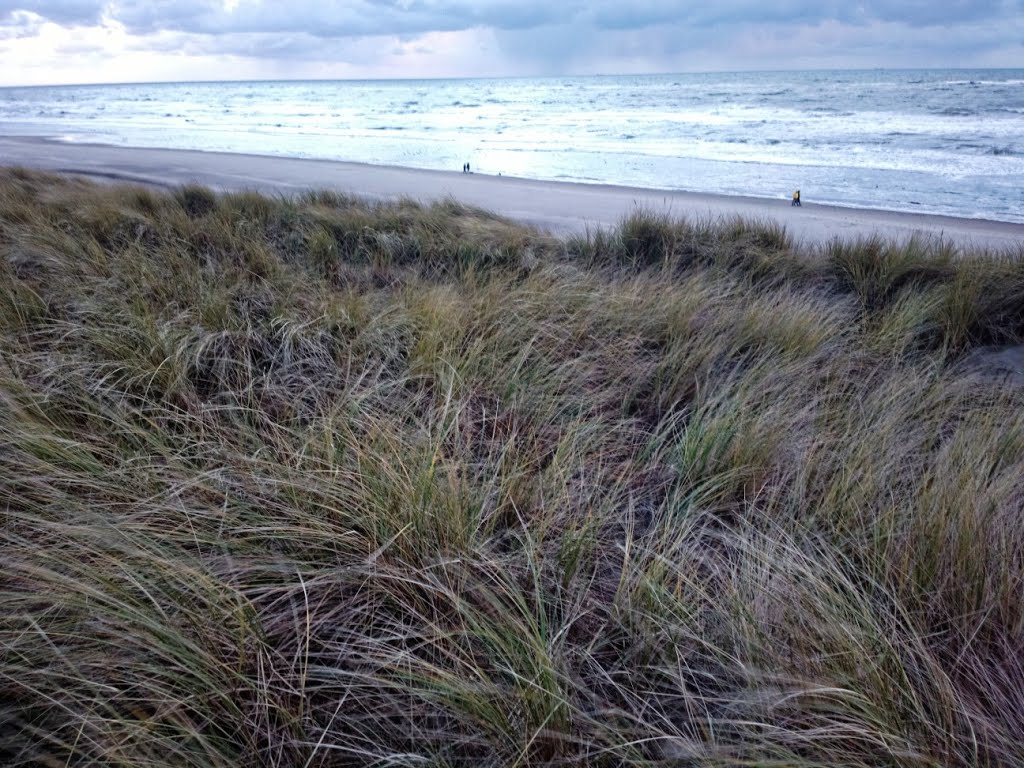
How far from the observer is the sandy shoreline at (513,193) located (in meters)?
8.05

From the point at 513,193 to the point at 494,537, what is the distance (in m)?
9.81

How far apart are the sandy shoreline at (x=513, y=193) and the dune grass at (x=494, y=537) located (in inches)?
166

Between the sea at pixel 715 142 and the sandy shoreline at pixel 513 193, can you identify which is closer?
the sandy shoreline at pixel 513 193

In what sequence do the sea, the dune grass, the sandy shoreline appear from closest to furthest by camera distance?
the dune grass < the sandy shoreline < the sea

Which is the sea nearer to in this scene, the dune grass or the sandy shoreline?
the sandy shoreline

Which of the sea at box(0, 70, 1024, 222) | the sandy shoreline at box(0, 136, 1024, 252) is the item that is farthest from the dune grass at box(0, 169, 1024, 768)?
the sea at box(0, 70, 1024, 222)

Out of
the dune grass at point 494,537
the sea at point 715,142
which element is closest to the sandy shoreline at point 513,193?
the sea at point 715,142

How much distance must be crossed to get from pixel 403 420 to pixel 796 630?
1.45 m

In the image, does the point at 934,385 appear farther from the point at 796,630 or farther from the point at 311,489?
the point at 311,489

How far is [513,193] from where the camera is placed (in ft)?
36.3

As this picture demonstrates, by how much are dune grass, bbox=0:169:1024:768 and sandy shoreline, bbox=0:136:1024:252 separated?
421 cm

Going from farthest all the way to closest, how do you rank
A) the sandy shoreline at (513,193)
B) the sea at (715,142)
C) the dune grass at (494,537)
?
the sea at (715,142), the sandy shoreline at (513,193), the dune grass at (494,537)

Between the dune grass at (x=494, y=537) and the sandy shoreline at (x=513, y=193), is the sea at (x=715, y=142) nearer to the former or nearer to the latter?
the sandy shoreline at (x=513, y=193)

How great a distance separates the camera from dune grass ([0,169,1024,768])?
137 centimetres
